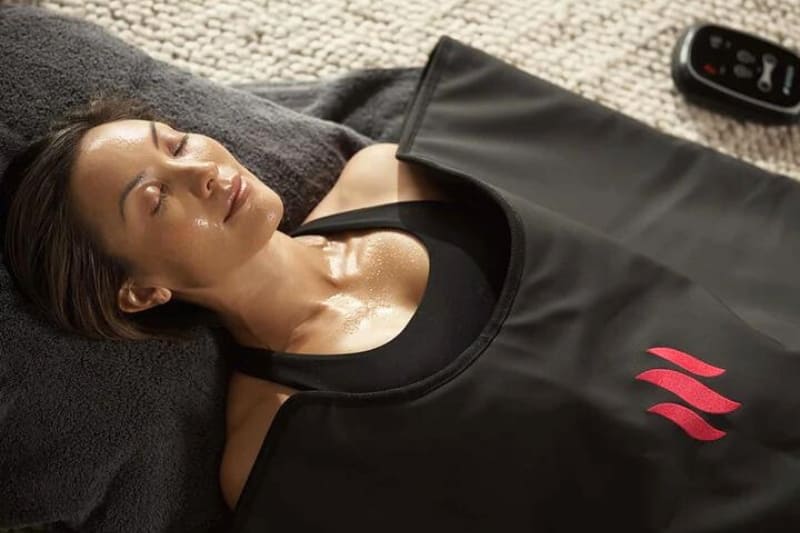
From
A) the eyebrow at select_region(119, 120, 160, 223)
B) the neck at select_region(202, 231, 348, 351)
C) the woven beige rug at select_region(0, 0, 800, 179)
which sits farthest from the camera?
the woven beige rug at select_region(0, 0, 800, 179)

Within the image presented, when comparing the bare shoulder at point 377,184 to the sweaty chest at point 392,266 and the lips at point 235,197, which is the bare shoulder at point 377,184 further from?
the lips at point 235,197

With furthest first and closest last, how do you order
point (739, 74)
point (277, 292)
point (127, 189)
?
point (739, 74)
point (277, 292)
point (127, 189)

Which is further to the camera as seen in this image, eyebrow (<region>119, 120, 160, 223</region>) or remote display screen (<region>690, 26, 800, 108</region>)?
remote display screen (<region>690, 26, 800, 108</region>)

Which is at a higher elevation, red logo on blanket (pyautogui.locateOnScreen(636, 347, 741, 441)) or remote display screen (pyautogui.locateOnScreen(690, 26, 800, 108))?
remote display screen (pyautogui.locateOnScreen(690, 26, 800, 108))

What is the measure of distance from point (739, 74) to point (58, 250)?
0.74 metres

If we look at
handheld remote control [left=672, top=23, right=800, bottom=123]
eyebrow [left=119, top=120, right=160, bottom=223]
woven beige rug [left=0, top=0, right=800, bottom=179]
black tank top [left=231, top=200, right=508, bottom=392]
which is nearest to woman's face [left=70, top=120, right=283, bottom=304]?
eyebrow [left=119, top=120, right=160, bottom=223]

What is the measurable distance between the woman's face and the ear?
0.01m

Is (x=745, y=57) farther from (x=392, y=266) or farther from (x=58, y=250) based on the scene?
(x=58, y=250)

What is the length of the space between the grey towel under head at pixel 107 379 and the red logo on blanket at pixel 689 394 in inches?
14.8

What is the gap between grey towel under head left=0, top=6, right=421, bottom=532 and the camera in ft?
2.54

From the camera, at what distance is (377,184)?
3.08 feet

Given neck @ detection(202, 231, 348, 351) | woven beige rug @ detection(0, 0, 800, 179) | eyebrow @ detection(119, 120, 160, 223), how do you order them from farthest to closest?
1. woven beige rug @ detection(0, 0, 800, 179)
2. neck @ detection(202, 231, 348, 351)
3. eyebrow @ detection(119, 120, 160, 223)

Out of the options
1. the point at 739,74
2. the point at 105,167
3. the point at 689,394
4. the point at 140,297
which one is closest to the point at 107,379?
the point at 140,297

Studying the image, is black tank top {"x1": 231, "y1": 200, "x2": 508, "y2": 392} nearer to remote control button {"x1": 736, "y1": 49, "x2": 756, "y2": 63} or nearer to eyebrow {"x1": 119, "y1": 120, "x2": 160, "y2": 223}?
eyebrow {"x1": 119, "y1": 120, "x2": 160, "y2": 223}
